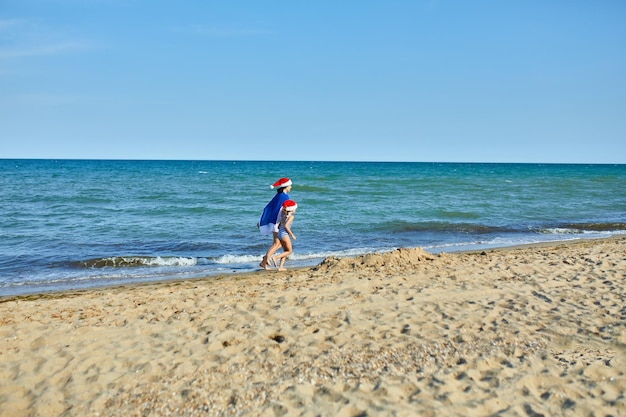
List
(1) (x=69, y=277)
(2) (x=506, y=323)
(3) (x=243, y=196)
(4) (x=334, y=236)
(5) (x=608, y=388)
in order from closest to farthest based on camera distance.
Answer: (5) (x=608, y=388) → (2) (x=506, y=323) → (1) (x=69, y=277) → (4) (x=334, y=236) → (3) (x=243, y=196)

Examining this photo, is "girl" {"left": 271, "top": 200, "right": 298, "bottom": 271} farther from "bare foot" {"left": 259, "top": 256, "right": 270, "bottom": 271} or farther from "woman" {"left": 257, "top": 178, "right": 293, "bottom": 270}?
"bare foot" {"left": 259, "top": 256, "right": 270, "bottom": 271}

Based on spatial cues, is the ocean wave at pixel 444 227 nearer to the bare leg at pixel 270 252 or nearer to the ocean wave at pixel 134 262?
the bare leg at pixel 270 252

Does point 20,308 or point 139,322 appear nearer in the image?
point 139,322

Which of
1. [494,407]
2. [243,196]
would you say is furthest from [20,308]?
[243,196]

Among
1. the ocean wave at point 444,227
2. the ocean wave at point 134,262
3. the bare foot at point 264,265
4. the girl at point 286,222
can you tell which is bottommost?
the ocean wave at point 134,262

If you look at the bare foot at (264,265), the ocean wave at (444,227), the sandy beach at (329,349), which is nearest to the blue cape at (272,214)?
the bare foot at (264,265)

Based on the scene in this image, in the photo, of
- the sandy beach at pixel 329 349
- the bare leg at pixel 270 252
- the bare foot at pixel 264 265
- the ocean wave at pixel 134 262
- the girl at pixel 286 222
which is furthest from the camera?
the ocean wave at pixel 134 262

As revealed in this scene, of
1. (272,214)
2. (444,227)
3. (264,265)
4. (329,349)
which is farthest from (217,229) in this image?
(329,349)

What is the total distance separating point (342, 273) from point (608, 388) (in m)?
4.89

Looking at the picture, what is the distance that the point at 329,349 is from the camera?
503 cm

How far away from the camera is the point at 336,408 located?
3939 mm

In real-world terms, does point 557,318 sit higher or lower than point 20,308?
higher

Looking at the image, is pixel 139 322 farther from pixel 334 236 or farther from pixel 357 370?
pixel 334 236

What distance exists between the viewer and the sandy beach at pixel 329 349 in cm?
409
